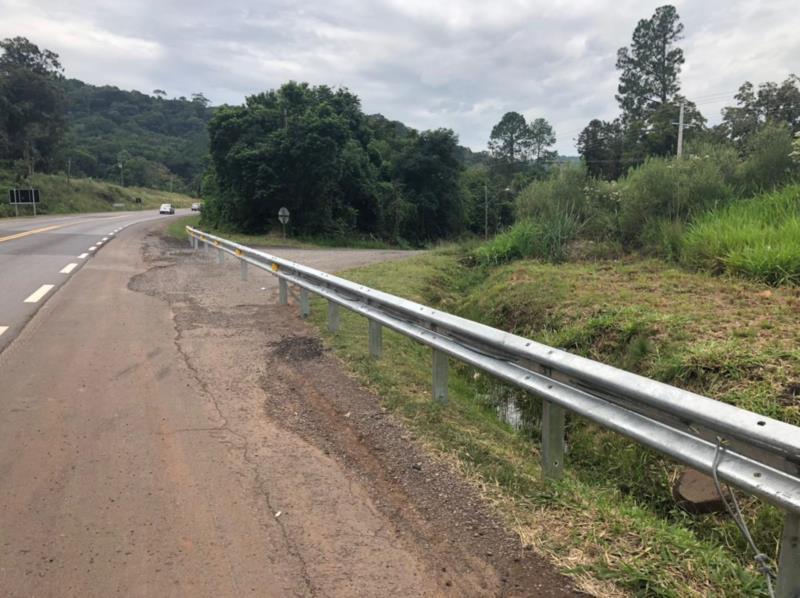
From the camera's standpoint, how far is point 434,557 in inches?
111

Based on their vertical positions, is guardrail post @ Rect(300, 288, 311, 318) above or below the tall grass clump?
below

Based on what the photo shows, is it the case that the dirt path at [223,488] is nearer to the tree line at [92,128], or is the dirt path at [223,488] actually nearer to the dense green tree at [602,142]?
the tree line at [92,128]

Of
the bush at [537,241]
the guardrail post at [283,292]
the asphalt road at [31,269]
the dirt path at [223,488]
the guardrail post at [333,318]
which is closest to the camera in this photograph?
the dirt path at [223,488]

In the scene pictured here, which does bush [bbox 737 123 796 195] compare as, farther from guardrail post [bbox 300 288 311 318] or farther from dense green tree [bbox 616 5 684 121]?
dense green tree [bbox 616 5 684 121]

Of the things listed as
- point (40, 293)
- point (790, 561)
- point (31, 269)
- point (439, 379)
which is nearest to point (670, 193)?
point (439, 379)

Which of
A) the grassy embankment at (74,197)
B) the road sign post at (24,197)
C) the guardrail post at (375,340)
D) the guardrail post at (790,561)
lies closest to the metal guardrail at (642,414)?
the guardrail post at (790,561)

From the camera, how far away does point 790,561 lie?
2133 mm

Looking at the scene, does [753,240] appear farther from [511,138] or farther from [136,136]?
[136,136]

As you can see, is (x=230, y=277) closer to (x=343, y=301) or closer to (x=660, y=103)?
(x=343, y=301)

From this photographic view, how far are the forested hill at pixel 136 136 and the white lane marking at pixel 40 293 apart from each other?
75.0 meters

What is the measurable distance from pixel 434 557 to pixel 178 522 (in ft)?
4.47

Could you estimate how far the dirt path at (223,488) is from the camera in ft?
8.73

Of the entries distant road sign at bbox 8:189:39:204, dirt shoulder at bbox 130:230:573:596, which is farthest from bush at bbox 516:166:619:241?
distant road sign at bbox 8:189:39:204

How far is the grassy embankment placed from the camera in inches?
2406
